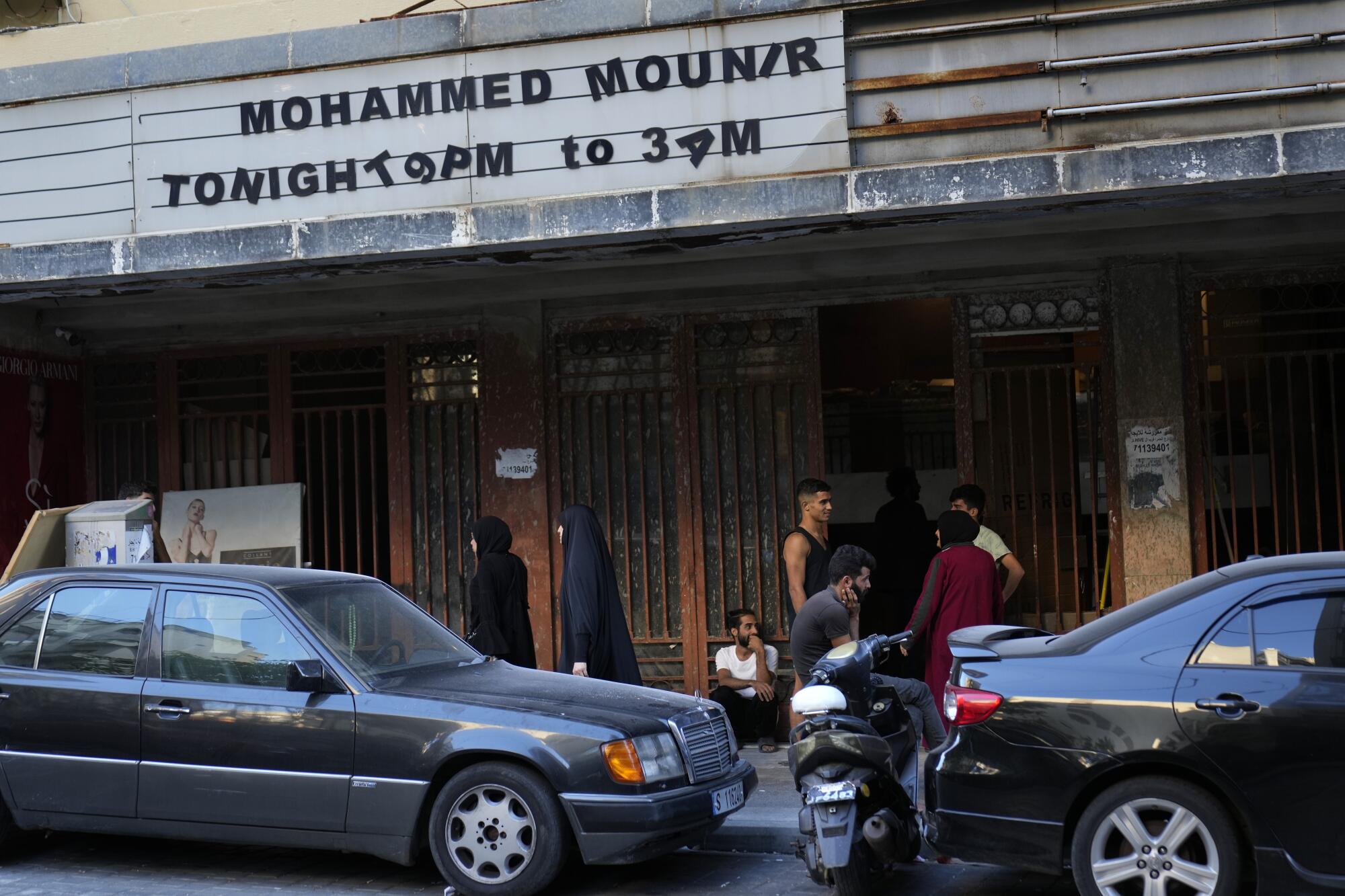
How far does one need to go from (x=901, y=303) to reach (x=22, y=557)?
6.91m

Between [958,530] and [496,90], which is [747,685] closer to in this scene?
[958,530]

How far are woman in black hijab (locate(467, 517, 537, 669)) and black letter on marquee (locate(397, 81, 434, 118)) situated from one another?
8.45 ft

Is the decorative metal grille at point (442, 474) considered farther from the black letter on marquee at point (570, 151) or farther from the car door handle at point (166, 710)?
the car door handle at point (166, 710)

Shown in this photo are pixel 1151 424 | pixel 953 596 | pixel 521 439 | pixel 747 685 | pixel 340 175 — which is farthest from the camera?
pixel 521 439

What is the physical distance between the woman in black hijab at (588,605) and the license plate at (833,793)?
9.01 feet

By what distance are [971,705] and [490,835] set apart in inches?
83.1

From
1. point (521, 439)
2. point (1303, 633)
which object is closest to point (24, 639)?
point (521, 439)

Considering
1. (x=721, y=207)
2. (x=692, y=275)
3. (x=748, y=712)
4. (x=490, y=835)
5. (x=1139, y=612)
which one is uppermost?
(x=721, y=207)

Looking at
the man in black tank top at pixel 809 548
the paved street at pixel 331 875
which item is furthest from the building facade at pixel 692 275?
the paved street at pixel 331 875

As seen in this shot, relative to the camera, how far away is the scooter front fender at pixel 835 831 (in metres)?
5.48

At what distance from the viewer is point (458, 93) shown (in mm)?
8609

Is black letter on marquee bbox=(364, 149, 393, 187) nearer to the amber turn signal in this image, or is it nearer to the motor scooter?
the amber turn signal

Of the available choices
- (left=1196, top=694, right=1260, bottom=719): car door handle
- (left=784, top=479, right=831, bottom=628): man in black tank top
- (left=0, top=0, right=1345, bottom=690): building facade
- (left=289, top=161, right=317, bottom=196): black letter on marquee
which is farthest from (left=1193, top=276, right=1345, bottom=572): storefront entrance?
(left=289, top=161, right=317, bottom=196): black letter on marquee

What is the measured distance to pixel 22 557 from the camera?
372 inches
